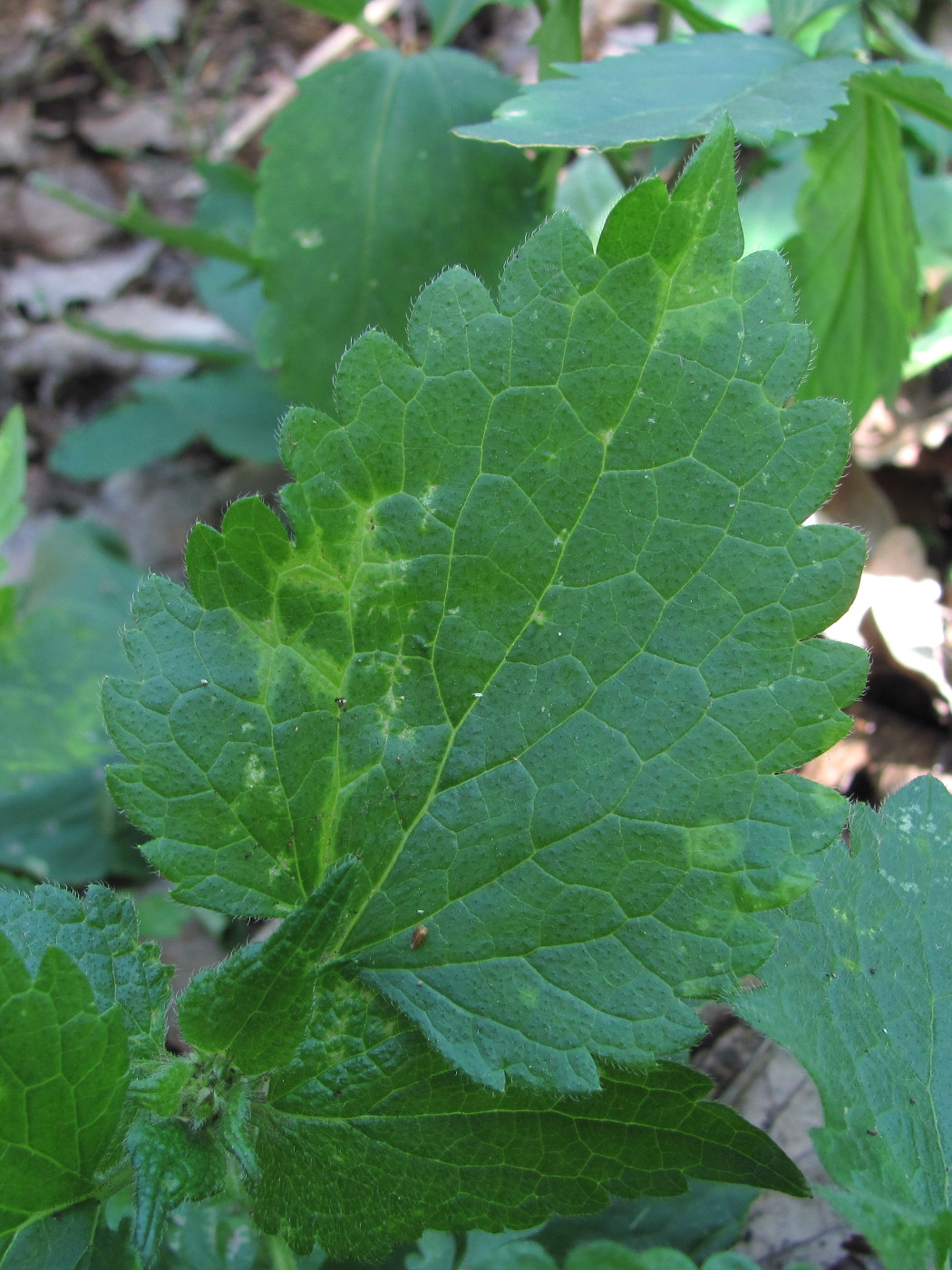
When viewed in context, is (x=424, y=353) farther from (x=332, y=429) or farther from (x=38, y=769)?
(x=38, y=769)

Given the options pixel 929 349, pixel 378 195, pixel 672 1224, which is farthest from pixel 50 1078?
pixel 929 349

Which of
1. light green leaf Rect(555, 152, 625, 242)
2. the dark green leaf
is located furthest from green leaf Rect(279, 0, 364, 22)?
the dark green leaf

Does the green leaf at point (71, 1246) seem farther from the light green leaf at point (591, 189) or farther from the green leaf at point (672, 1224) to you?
the light green leaf at point (591, 189)

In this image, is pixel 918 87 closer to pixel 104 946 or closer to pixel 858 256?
pixel 858 256

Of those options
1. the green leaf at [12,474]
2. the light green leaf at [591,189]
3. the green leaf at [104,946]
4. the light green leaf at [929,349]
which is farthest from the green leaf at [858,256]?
the green leaf at [12,474]

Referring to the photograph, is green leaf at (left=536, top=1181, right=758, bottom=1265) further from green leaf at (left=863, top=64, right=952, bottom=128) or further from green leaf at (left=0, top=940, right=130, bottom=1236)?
green leaf at (left=863, top=64, right=952, bottom=128)

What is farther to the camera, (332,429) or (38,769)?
(38,769)

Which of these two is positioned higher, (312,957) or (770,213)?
Answer: (770,213)

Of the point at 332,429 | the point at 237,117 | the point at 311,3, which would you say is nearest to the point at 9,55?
the point at 237,117
